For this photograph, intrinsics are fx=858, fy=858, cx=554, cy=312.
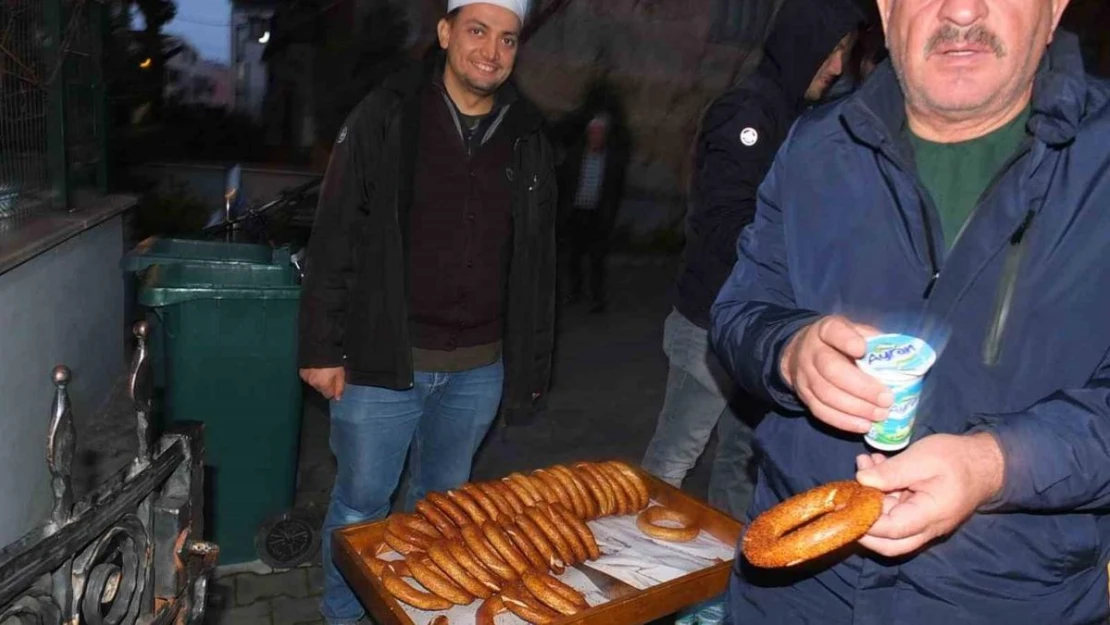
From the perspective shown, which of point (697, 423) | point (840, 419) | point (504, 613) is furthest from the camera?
point (697, 423)

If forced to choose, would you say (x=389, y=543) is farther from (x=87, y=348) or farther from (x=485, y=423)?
(x=87, y=348)

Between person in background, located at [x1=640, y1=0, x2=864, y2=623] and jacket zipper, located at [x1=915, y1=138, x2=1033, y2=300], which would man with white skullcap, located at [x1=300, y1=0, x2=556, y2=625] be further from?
jacket zipper, located at [x1=915, y1=138, x2=1033, y2=300]

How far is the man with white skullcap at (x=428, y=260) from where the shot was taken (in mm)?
3002

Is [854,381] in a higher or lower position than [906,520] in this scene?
higher

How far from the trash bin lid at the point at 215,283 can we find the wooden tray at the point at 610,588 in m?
1.46

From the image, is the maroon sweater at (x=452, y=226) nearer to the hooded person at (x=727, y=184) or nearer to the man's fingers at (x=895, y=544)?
the hooded person at (x=727, y=184)

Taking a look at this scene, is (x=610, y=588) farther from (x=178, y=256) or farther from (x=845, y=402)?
(x=178, y=256)

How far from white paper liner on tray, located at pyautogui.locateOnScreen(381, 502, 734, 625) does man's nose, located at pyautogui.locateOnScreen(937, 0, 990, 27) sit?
5.65ft

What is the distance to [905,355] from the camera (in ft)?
4.53

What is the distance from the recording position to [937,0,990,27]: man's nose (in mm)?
1590

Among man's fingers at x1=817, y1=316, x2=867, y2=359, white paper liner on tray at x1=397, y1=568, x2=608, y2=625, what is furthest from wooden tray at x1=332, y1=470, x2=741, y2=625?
man's fingers at x1=817, y1=316, x2=867, y2=359

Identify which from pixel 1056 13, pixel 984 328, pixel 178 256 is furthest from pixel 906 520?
pixel 178 256

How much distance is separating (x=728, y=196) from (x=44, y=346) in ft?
11.5

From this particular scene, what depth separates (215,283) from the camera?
3.71 meters
